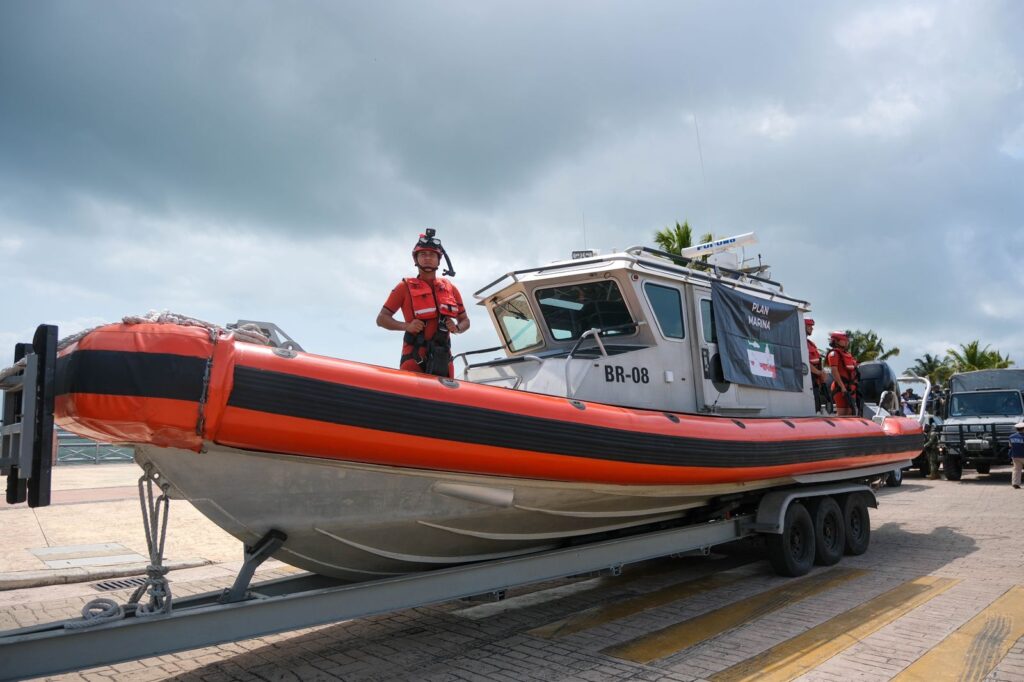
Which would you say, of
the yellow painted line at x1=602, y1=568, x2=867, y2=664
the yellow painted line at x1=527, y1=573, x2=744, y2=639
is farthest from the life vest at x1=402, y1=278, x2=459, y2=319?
the yellow painted line at x1=602, y1=568, x2=867, y2=664

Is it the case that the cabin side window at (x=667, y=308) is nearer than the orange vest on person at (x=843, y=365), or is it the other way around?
the cabin side window at (x=667, y=308)

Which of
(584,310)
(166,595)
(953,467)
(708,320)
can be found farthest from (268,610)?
(953,467)

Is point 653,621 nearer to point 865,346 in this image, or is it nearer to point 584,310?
point 584,310

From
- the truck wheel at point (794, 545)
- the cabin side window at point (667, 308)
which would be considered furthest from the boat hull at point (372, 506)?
the truck wheel at point (794, 545)

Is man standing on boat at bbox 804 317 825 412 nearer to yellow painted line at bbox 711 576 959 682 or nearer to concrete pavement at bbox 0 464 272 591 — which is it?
yellow painted line at bbox 711 576 959 682

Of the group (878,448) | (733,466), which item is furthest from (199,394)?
(878,448)

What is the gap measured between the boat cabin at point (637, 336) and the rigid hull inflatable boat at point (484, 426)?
2cm

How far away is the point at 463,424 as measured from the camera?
361 cm

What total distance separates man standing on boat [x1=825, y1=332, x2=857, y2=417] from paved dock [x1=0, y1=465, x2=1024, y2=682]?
163 cm

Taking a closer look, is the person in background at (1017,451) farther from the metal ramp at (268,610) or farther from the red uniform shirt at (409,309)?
the red uniform shirt at (409,309)

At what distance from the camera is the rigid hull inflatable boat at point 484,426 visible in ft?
9.83

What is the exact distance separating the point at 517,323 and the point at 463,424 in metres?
2.71

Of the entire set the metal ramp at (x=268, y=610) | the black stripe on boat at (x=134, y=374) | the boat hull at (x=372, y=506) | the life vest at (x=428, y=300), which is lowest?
the metal ramp at (x=268, y=610)

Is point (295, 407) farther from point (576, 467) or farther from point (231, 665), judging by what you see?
point (231, 665)
